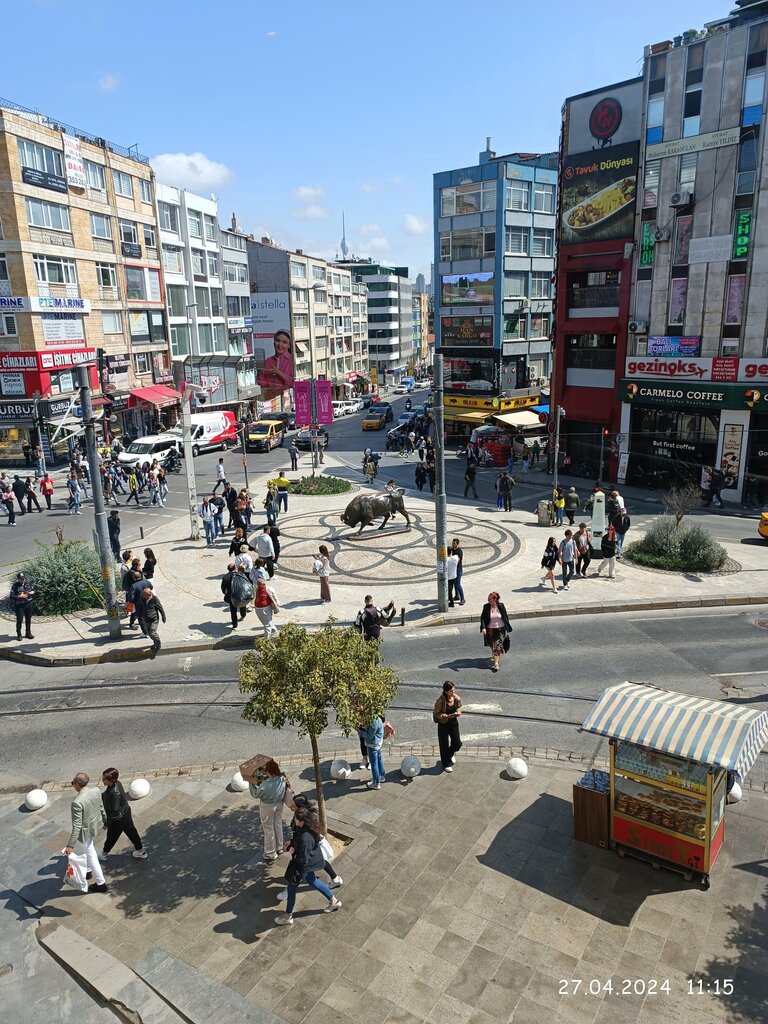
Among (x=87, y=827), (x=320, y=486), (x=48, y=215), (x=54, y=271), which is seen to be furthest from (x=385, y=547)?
(x=48, y=215)

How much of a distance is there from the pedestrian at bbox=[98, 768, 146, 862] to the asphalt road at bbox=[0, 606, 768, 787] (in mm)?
2726

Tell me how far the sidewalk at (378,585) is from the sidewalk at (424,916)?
25.3 ft

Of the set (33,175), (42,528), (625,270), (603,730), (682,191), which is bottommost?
(42,528)

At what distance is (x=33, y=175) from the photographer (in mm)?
40875

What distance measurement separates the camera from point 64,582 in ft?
65.8

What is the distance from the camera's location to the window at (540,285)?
56781mm

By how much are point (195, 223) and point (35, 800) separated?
5980 centimetres

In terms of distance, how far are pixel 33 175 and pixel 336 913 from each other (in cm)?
4474

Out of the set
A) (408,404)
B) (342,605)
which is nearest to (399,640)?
(342,605)

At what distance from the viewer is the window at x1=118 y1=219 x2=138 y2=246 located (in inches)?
1996

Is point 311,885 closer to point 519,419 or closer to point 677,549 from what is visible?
point 677,549

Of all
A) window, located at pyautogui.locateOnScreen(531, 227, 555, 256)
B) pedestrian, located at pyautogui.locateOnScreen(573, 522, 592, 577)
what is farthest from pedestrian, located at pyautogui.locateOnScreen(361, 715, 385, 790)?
window, located at pyautogui.locateOnScreen(531, 227, 555, 256)

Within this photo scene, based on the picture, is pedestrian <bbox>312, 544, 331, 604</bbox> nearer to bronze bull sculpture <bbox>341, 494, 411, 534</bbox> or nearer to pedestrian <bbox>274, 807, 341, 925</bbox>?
bronze bull sculpture <bbox>341, 494, 411, 534</bbox>

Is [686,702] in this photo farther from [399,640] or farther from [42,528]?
[42,528]
